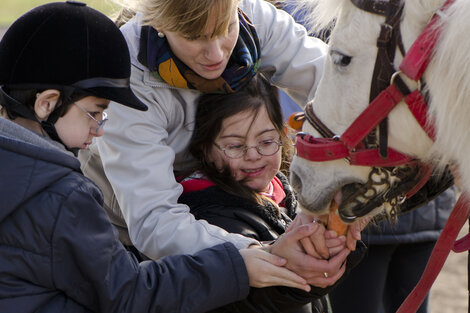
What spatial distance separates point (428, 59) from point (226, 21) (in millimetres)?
691

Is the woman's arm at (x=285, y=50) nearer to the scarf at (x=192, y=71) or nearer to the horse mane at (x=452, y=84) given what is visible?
the scarf at (x=192, y=71)

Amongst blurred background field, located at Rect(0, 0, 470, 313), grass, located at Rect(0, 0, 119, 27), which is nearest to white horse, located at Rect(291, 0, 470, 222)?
blurred background field, located at Rect(0, 0, 470, 313)

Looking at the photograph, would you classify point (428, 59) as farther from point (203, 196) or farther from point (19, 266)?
point (19, 266)

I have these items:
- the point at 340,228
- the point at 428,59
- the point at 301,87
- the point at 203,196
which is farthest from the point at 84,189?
the point at 301,87

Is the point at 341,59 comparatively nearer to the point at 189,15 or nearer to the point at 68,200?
the point at 189,15

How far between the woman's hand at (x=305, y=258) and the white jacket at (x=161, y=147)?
0.36 feet

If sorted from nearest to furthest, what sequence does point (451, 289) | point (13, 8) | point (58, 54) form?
point (58, 54), point (451, 289), point (13, 8)

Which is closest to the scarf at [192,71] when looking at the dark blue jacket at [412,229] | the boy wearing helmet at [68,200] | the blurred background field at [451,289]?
the boy wearing helmet at [68,200]

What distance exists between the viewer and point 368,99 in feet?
5.89

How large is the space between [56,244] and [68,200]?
0.11 meters

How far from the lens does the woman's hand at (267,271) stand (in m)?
1.94

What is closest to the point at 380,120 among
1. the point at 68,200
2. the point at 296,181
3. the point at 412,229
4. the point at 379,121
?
the point at 379,121

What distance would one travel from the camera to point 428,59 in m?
1.67

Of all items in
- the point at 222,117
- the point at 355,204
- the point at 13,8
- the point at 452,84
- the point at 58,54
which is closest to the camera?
the point at 452,84
